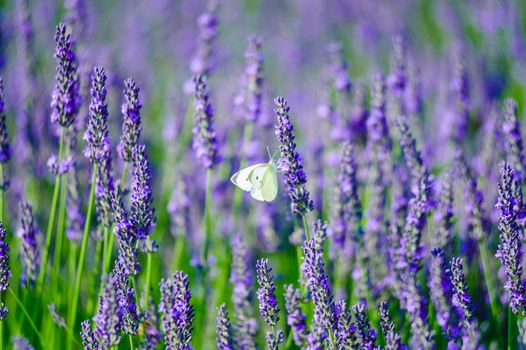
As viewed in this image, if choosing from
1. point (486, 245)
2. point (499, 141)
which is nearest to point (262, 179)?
point (486, 245)

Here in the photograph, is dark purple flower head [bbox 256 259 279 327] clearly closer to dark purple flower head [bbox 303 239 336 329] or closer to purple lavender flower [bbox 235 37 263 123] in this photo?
dark purple flower head [bbox 303 239 336 329]

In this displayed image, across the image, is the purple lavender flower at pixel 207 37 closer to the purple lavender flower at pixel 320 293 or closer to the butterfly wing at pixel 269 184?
the butterfly wing at pixel 269 184

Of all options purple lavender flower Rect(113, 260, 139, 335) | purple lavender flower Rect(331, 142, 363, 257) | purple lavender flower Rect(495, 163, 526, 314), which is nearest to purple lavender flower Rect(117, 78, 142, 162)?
purple lavender flower Rect(113, 260, 139, 335)

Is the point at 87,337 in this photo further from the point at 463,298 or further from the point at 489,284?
the point at 489,284

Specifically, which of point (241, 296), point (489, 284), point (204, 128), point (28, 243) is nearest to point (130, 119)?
point (204, 128)

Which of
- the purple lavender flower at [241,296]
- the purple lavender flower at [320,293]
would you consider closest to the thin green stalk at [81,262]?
the purple lavender flower at [241,296]

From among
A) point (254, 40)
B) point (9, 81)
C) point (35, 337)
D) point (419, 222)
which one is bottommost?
point (35, 337)

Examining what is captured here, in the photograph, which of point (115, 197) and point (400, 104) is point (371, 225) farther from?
point (115, 197)
